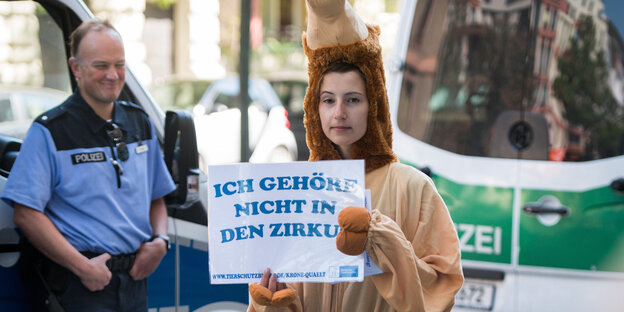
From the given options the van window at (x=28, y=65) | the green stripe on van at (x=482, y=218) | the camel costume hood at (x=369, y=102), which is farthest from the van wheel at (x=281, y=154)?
the camel costume hood at (x=369, y=102)

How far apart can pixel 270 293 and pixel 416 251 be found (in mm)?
471

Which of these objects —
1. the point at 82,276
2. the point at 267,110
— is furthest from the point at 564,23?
the point at 267,110

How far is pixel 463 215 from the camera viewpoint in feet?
15.3

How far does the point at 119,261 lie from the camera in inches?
121

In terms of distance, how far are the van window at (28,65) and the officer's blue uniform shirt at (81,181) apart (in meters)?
0.56

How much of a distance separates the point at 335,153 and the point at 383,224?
44 cm

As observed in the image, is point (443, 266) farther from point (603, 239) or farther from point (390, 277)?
point (603, 239)

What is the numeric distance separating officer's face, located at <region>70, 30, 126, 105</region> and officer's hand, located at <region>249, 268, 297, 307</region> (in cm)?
112

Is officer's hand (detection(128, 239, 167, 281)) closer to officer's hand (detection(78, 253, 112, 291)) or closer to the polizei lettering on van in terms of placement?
officer's hand (detection(78, 253, 112, 291))

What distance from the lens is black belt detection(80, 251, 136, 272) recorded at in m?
3.01

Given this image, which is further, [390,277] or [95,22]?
[95,22]

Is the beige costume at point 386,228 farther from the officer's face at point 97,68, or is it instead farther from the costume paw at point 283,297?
the officer's face at point 97,68

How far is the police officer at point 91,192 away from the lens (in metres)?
2.88

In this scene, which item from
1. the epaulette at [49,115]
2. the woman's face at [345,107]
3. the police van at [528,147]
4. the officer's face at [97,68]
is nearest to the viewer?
the woman's face at [345,107]
